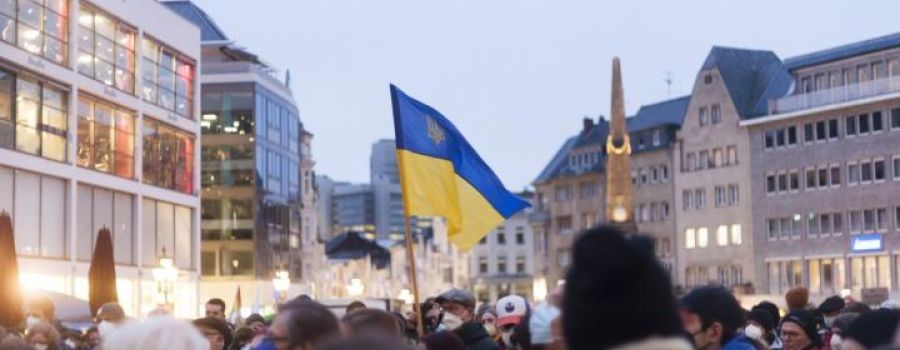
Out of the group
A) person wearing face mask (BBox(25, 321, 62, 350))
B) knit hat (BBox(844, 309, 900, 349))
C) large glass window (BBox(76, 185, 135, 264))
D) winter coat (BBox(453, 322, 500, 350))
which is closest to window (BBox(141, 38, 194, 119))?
large glass window (BBox(76, 185, 135, 264))

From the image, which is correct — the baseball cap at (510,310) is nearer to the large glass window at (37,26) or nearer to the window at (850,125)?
the large glass window at (37,26)

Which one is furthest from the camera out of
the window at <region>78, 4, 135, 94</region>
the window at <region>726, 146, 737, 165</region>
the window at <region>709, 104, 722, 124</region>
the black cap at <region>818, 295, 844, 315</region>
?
the window at <region>726, 146, 737, 165</region>

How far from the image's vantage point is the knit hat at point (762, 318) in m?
15.5

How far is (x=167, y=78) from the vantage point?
2205 inches

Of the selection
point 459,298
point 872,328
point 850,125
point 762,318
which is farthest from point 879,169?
point 872,328

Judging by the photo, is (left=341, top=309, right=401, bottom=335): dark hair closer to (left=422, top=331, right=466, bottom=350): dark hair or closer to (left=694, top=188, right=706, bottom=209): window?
(left=422, top=331, right=466, bottom=350): dark hair

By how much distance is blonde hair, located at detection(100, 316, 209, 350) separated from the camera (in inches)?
275

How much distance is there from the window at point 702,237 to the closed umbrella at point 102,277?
71.9m

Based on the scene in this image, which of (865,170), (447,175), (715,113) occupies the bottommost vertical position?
(447,175)

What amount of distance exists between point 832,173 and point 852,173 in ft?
4.75

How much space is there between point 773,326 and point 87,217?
117ft

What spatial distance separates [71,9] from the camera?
47500 mm

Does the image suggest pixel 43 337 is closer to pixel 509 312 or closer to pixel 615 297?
pixel 509 312

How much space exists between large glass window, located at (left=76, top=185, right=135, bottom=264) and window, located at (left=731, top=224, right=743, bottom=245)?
53.7 meters
